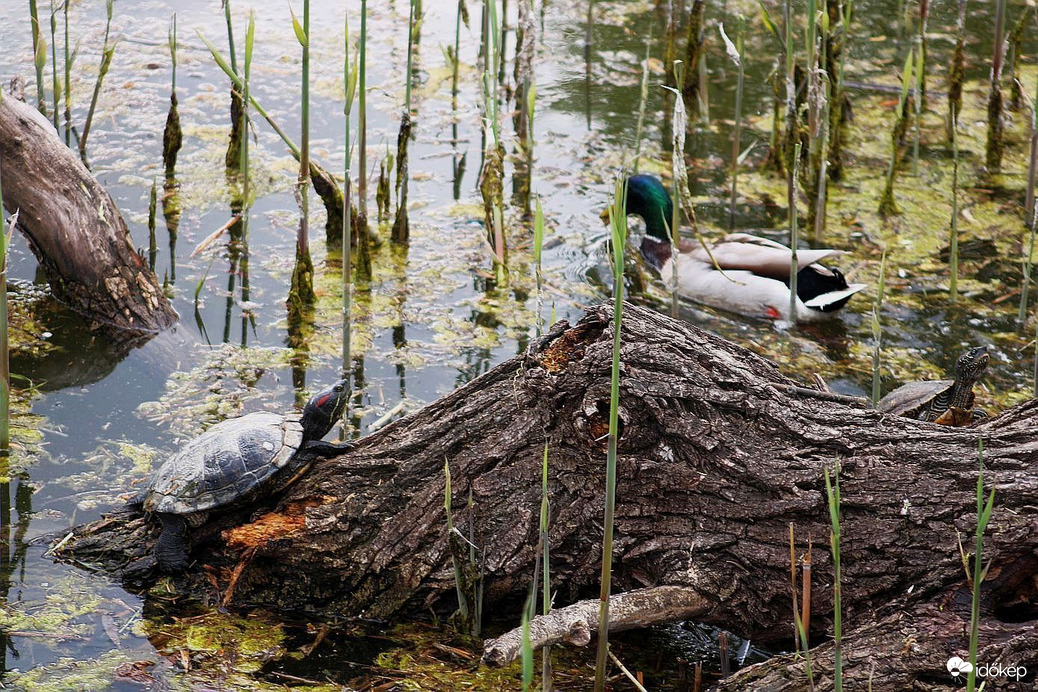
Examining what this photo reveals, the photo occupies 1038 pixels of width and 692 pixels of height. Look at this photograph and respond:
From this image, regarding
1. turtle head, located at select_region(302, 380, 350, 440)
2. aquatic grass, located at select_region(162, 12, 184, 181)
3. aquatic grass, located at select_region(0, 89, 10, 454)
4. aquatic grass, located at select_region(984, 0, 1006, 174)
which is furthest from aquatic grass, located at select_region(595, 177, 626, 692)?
aquatic grass, located at select_region(984, 0, 1006, 174)

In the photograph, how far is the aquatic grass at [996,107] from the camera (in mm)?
5523

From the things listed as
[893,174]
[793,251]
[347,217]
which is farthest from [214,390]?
[893,174]

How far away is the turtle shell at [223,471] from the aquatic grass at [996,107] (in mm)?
4563

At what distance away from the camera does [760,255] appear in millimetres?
4742

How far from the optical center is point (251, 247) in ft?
16.1

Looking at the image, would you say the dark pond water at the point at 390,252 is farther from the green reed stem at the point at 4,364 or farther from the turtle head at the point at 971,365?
the turtle head at the point at 971,365

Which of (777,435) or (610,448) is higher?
(610,448)

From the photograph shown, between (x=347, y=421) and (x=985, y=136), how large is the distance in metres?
4.57

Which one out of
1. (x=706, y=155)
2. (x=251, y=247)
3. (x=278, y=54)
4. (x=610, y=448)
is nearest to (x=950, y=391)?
(x=610, y=448)

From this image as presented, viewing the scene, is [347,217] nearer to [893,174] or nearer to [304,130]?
[304,130]

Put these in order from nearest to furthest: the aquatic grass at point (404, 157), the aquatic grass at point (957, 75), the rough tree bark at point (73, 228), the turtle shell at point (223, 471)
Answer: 1. the turtle shell at point (223, 471)
2. the rough tree bark at point (73, 228)
3. the aquatic grass at point (404, 157)
4. the aquatic grass at point (957, 75)

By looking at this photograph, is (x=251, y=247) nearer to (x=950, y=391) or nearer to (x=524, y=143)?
(x=524, y=143)

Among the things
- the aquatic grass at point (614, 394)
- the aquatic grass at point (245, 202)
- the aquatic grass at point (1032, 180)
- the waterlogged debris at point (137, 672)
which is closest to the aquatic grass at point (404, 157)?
the aquatic grass at point (245, 202)

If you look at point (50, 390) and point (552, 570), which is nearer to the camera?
point (552, 570)
